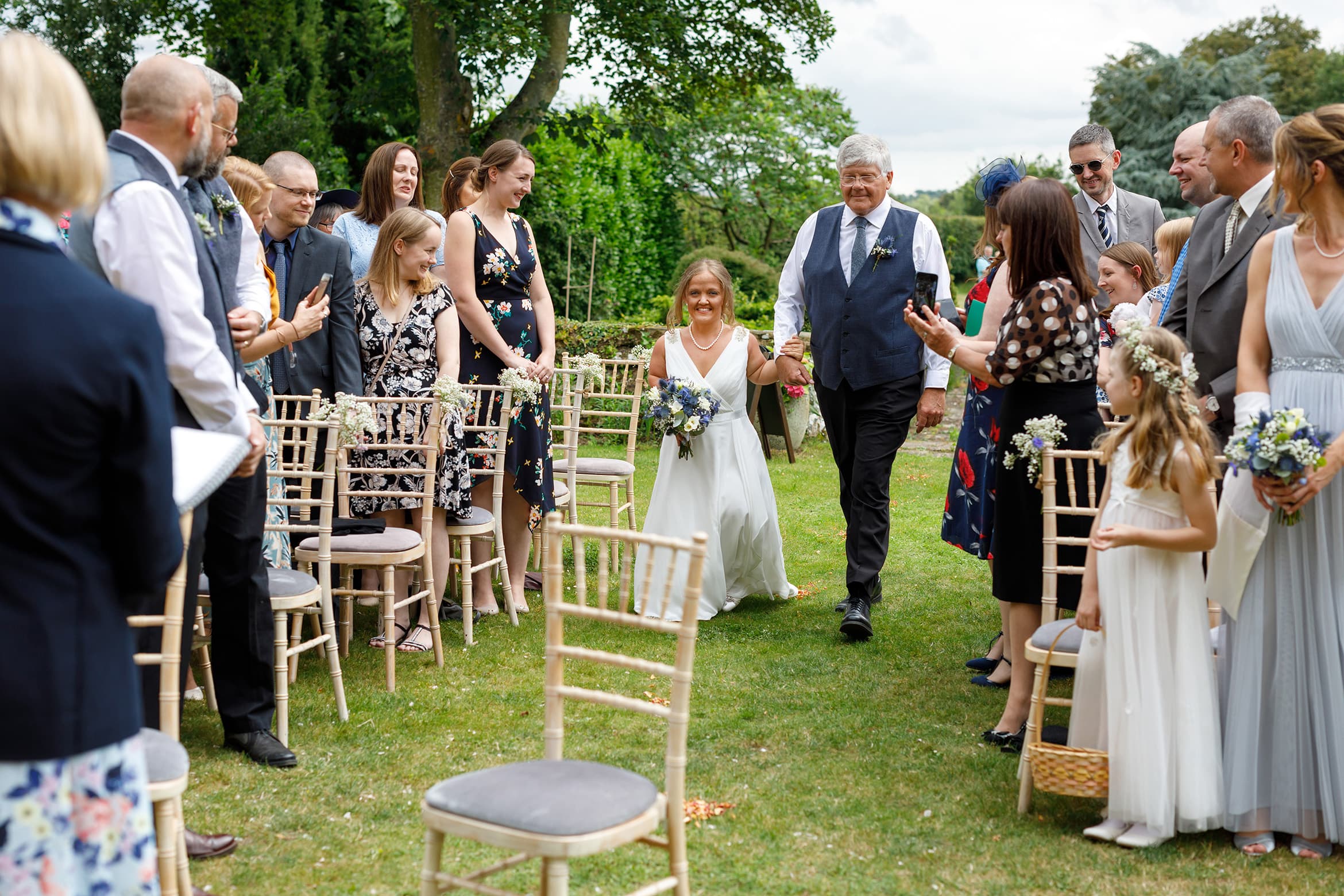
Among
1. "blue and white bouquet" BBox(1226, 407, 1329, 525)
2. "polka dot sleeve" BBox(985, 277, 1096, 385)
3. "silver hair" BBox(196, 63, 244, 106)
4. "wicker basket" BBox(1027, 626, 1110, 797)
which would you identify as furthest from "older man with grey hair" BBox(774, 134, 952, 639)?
"silver hair" BBox(196, 63, 244, 106)

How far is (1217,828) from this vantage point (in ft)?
12.3

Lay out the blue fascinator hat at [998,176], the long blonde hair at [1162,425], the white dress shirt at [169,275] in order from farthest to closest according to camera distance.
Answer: the blue fascinator hat at [998,176], the long blonde hair at [1162,425], the white dress shirt at [169,275]

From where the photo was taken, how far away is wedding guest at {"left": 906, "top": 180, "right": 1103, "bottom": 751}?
14.5ft

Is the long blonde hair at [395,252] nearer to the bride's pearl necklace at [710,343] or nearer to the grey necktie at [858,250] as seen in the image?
the bride's pearl necklace at [710,343]

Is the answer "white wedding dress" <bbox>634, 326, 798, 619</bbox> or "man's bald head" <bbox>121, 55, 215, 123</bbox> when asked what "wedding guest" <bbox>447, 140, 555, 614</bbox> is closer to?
"white wedding dress" <bbox>634, 326, 798, 619</bbox>

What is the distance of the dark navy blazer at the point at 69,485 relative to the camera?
1848mm

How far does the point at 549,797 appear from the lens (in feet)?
8.45

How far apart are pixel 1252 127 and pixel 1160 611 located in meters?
1.82

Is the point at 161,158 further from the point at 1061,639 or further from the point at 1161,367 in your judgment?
the point at 1061,639

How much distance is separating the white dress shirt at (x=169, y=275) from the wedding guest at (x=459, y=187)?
12.2ft

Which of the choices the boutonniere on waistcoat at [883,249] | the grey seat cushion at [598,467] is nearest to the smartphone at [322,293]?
the grey seat cushion at [598,467]

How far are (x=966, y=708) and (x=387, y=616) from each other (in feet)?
8.16

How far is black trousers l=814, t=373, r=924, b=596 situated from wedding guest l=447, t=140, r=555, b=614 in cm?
163

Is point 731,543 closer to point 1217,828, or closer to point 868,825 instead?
point 868,825
